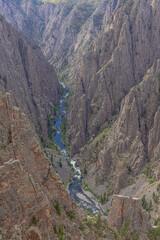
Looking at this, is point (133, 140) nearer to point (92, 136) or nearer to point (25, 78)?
point (92, 136)

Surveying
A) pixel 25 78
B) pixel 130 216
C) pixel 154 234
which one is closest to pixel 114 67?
pixel 25 78

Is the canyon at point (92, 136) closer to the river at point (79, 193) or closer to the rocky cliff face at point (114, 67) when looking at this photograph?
the rocky cliff face at point (114, 67)

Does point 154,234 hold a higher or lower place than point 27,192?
lower

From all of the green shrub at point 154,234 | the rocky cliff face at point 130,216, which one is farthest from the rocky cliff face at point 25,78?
the green shrub at point 154,234

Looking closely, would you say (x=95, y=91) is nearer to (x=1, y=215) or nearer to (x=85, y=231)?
(x=85, y=231)

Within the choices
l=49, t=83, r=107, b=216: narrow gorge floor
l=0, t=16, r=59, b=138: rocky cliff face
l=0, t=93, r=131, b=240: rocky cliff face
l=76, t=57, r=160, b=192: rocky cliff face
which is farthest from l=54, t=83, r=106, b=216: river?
l=0, t=93, r=131, b=240: rocky cliff face

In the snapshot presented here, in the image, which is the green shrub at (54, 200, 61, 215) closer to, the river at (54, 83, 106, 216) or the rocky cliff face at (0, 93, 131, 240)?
the rocky cliff face at (0, 93, 131, 240)
